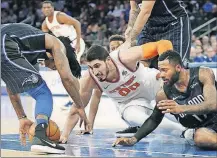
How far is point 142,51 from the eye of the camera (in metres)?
5.95

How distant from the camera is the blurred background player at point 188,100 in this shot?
5066 millimetres

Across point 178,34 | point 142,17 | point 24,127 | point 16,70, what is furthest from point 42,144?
point 178,34

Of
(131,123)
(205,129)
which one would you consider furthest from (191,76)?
(131,123)

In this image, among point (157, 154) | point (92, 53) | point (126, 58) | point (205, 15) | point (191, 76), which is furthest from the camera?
point (205, 15)

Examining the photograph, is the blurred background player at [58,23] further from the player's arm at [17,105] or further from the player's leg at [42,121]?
the player's leg at [42,121]

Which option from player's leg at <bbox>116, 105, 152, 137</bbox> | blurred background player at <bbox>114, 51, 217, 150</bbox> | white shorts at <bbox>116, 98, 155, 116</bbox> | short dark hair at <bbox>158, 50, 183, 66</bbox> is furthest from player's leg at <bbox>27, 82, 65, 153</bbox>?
white shorts at <bbox>116, 98, 155, 116</bbox>

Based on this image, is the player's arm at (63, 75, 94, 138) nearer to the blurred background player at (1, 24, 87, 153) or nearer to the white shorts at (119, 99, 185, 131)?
the white shorts at (119, 99, 185, 131)

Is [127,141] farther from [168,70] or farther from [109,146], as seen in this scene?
[168,70]

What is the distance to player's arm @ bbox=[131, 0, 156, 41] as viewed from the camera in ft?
20.2

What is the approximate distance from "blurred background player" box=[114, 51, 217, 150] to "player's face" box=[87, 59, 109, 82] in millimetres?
642

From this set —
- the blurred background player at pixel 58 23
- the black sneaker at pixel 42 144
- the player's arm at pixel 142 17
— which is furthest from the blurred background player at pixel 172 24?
the blurred background player at pixel 58 23

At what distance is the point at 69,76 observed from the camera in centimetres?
546

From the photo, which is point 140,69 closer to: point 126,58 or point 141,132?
point 126,58

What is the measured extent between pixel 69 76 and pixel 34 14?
56.5ft
